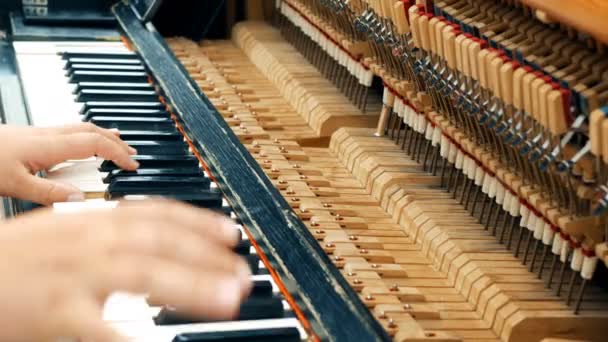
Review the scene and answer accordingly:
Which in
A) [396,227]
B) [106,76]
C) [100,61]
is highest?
[100,61]

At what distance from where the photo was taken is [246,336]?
2738 millimetres

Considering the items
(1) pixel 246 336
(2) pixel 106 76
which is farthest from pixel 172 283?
(2) pixel 106 76

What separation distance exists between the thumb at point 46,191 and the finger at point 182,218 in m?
1.49

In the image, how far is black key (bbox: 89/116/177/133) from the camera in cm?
430

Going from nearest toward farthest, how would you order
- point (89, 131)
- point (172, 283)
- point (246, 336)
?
point (172, 283) < point (246, 336) < point (89, 131)

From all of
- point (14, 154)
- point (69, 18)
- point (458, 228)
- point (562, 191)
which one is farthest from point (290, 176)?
point (69, 18)

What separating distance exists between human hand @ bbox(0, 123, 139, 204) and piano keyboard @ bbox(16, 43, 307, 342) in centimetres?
6

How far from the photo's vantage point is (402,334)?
287cm

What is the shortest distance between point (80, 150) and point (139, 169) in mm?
198

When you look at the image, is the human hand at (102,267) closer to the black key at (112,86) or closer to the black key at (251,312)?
the black key at (251,312)

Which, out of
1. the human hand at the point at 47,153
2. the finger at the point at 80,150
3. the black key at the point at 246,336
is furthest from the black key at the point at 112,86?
the black key at the point at 246,336

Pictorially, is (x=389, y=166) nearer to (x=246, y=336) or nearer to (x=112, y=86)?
(x=112, y=86)

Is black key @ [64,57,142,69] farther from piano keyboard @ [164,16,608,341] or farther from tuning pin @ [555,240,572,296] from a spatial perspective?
tuning pin @ [555,240,572,296]

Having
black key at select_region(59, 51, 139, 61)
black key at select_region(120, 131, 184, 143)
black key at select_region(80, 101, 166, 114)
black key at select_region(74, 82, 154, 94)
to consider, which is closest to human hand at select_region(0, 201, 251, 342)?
black key at select_region(120, 131, 184, 143)
